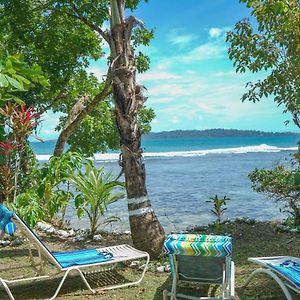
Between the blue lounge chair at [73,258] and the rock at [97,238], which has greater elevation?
the blue lounge chair at [73,258]

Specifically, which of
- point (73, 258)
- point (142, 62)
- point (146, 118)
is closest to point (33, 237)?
point (73, 258)

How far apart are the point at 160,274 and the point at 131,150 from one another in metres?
1.53

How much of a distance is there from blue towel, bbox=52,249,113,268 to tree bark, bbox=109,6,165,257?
0.75m

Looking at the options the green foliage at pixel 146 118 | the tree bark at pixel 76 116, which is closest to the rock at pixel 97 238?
the tree bark at pixel 76 116

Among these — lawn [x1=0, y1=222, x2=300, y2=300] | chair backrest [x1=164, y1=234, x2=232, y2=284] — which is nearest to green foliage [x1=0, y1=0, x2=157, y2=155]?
lawn [x1=0, y1=222, x2=300, y2=300]

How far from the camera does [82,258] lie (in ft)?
15.4

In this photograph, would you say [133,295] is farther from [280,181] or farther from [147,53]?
[147,53]

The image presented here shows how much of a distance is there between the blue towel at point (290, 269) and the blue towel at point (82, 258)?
1706 millimetres

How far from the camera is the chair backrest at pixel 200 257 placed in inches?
157

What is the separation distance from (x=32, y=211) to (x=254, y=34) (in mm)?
4426

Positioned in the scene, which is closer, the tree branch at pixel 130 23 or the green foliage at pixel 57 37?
the tree branch at pixel 130 23

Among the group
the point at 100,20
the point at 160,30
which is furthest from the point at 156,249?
the point at 160,30

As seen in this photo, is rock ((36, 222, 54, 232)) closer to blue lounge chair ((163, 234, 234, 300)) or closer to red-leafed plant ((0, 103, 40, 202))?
red-leafed plant ((0, 103, 40, 202))

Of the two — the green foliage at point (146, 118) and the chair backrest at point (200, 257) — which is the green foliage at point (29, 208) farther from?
the green foliage at point (146, 118)
